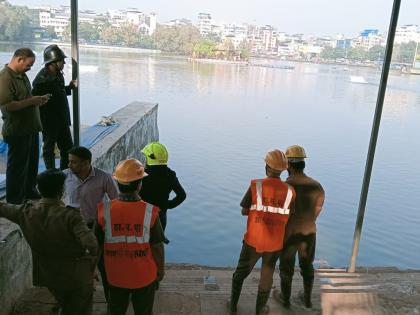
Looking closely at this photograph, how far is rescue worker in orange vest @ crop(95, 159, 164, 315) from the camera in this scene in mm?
2160

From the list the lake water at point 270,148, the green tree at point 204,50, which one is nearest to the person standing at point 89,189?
the lake water at point 270,148

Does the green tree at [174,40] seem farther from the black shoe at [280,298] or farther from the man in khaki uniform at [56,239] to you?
the man in khaki uniform at [56,239]

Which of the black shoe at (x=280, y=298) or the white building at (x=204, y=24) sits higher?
the white building at (x=204, y=24)

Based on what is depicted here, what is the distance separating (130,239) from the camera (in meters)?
2.18

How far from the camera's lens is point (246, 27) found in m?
79.1

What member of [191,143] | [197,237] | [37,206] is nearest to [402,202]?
[197,237]

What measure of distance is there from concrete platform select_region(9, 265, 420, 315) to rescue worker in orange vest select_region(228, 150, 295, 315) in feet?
1.76

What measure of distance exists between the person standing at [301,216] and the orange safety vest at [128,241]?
120 centimetres

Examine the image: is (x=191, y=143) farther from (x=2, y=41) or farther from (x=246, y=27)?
(x=246, y=27)

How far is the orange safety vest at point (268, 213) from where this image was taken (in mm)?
2758

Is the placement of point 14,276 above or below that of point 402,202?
above

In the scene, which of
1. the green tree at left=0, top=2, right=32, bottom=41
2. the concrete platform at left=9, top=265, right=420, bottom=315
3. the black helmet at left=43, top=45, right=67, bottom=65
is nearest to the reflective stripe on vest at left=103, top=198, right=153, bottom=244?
the concrete platform at left=9, top=265, right=420, bottom=315

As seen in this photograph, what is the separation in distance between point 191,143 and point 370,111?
16703mm

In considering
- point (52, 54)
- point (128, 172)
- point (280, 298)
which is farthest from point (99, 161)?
point (128, 172)
